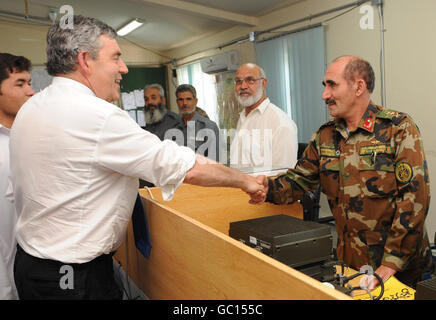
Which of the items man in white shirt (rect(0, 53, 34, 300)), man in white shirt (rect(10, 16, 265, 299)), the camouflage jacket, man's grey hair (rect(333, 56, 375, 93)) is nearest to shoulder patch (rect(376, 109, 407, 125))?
the camouflage jacket

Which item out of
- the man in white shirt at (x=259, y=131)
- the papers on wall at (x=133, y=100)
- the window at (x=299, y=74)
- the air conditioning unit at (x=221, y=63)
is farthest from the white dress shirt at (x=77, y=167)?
the window at (x=299, y=74)

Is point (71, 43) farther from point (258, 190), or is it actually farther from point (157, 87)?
point (157, 87)

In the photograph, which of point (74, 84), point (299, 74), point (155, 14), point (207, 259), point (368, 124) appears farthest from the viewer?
point (299, 74)

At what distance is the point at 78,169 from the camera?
1010mm

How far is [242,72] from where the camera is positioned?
296 centimetres

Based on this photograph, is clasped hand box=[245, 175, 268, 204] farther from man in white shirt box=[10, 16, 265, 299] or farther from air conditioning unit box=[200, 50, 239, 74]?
air conditioning unit box=[200, 50, 239, 74]

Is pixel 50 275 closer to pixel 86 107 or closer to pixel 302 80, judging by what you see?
pixel 86 107

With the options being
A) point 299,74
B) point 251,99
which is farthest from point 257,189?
point 299,74

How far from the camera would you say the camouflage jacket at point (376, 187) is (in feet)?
4.57

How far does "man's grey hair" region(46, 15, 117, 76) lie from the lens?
1.09 meters

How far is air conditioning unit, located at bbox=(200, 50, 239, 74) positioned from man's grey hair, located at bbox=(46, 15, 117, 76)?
1809mm

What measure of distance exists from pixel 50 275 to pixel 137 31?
5.16ft

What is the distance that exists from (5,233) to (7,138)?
405 mm

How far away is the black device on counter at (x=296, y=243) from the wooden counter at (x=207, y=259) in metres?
0.17
